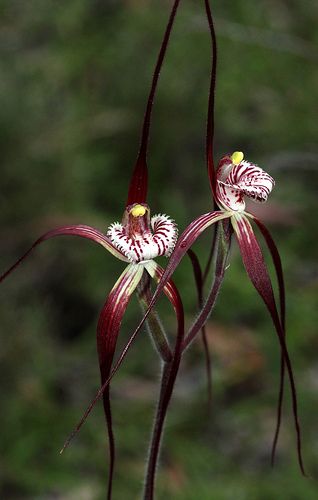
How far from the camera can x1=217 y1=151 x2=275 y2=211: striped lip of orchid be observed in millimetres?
796

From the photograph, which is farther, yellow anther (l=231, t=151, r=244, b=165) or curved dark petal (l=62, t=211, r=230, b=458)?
yellow anther (l=231, t=151, r=244, b=165)

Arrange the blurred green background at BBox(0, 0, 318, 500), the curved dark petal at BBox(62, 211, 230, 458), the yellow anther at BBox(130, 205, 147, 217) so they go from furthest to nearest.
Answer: the blurred green background at BBox(0, 0, 318, 500)
the yellow anther at BBox(130, 205, 147, 217)
the curved dark petal at BBox(62, 211, 230, 458)

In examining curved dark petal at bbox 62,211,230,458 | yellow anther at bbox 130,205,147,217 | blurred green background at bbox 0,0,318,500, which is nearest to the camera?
curved dark petal at bbox 62,211,230,458

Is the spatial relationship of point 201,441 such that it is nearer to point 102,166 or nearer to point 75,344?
point 75,344

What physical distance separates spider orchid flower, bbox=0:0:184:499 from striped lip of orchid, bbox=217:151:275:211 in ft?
0.22

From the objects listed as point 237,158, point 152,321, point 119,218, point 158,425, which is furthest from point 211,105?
point 119,218

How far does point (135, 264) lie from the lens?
0.80 m

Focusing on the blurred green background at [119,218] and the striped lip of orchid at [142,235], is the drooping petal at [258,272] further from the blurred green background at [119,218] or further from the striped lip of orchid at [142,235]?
the blurred green background at [119,218]

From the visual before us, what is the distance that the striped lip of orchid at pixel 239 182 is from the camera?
80 centimetres

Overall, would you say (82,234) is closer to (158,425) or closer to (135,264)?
(135,264)

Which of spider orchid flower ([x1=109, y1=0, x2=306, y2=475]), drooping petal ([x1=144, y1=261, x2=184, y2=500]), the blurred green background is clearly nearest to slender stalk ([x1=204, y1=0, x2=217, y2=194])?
spider orchid flower ([x1=109, y1=0, x2=306, y2=475])

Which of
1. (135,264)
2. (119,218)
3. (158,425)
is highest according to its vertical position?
(119,218)

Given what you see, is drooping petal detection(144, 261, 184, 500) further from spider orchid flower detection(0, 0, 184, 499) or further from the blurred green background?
the blurred green background

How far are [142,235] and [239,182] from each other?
117 mm
